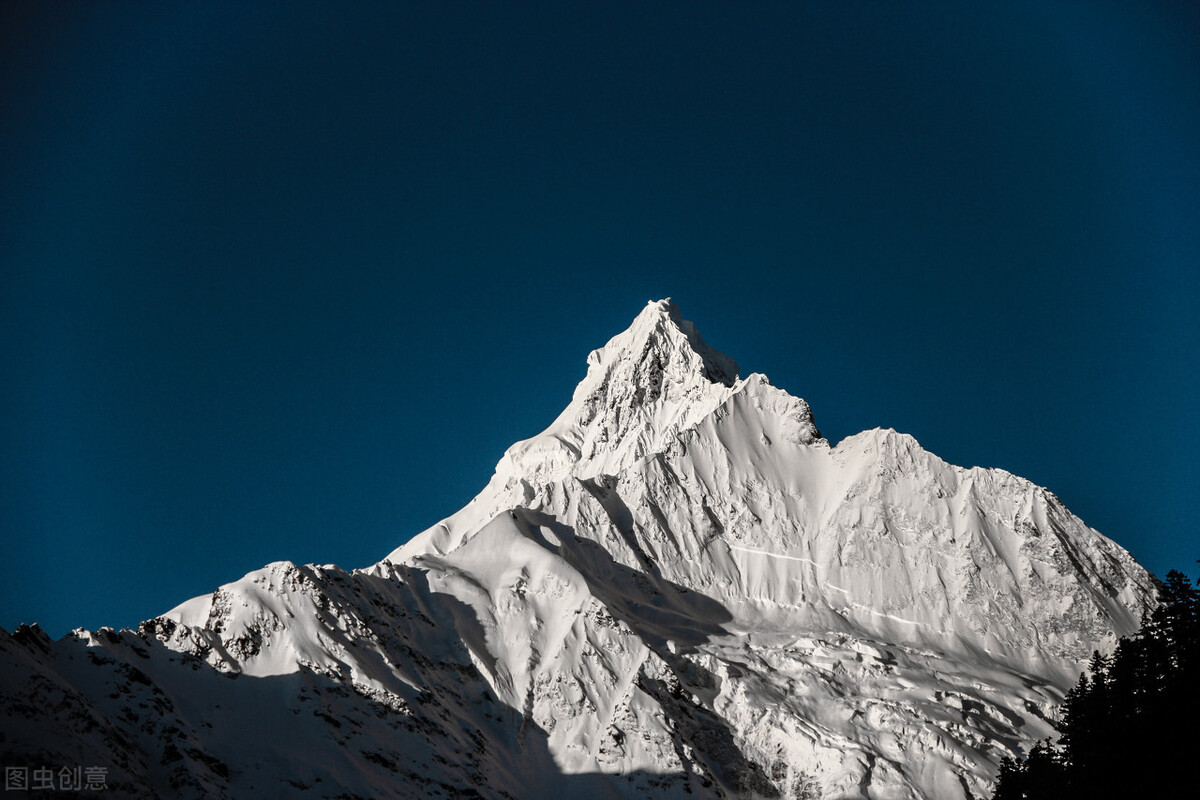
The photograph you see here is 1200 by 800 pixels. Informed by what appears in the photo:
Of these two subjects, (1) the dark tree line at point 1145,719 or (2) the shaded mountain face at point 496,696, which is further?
(2) the shaded mountain face at point 496,696

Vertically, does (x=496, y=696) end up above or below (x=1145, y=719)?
above

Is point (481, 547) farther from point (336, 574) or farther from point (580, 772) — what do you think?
point (580, 772)

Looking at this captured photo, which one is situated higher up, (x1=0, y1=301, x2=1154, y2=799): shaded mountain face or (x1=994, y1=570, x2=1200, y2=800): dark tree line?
(x1=0, y1=301, x2=1154, y2=799): shaded mountain face

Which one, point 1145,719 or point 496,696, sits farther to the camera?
point 496,696

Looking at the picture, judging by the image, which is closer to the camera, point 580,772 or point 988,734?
point 580,772

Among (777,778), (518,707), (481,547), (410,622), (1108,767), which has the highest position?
(481,547)

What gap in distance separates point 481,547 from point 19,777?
333 feet

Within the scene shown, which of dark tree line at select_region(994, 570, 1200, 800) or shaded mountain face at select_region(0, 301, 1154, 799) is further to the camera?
shaded mountain face at select_region(0, 301, 1154, 799)

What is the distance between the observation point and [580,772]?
14912 cm

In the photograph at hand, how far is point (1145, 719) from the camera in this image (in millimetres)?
58406

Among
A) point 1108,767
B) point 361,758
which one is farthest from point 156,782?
point 1108,767

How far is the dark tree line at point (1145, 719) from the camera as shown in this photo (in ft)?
183

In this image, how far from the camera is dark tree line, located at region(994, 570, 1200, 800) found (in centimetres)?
5584

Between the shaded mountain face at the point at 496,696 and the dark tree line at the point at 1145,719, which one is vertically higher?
the shaded mountain face at the point at 496,696
